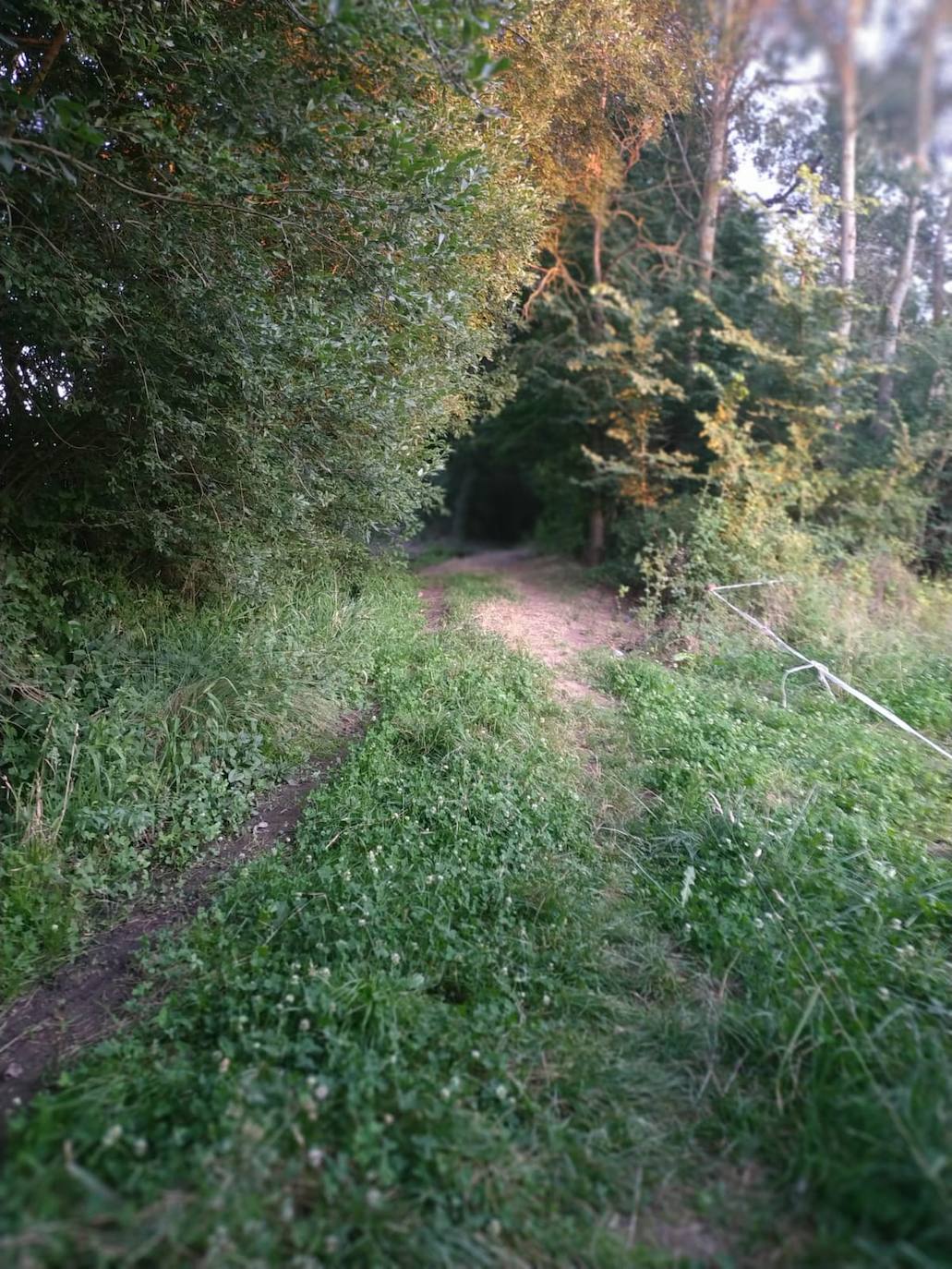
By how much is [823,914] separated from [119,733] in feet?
11.9

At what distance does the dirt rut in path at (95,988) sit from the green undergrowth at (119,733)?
100mm

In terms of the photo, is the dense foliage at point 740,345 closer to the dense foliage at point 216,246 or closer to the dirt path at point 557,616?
the dirt path at point 557,616

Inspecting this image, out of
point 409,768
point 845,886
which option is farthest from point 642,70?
point 845,886

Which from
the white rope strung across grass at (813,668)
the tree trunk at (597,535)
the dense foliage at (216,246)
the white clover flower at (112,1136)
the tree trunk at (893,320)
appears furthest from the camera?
the tree trunk at (597,535)

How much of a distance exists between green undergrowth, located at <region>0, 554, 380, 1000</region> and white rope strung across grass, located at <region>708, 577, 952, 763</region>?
Result: 12.2ft

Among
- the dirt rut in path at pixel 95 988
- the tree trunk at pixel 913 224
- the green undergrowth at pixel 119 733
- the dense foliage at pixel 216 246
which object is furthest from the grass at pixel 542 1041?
the tree trunk at pixel 913 224

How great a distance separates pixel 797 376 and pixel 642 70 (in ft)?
15.6

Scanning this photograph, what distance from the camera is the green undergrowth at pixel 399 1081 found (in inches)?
77.0

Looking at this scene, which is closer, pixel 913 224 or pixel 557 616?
pixel 913 224

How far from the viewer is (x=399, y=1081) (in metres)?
2.43

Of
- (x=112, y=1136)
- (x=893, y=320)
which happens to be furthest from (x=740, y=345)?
(x=112, y=1136)

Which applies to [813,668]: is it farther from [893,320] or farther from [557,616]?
[893,320]

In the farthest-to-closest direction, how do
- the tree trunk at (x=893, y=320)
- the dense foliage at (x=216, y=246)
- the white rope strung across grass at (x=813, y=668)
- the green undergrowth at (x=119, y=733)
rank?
the tree trunk at (x=893, y=320), the white rope strung across grass at (x=813, y=668), the dense foliage at (x=216, y=246), the green undergrowth at (x=119, y=733)

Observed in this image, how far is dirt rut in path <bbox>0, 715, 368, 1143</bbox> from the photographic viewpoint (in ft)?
8.86
